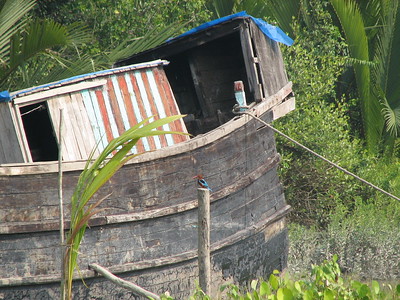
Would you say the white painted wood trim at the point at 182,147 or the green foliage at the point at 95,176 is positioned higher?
the white painted wood trim at the point at 182,147

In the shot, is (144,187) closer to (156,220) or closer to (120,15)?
(156,220)

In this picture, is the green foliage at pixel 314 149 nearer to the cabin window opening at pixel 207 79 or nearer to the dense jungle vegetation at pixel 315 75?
the dense jungle vegetation at pixel 315 75

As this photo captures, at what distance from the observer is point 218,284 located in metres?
8.29

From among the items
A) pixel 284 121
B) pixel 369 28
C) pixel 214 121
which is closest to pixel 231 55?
pixel 214 121

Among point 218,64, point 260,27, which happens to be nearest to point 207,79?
point 218,64

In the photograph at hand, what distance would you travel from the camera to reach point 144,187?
755 centimetres

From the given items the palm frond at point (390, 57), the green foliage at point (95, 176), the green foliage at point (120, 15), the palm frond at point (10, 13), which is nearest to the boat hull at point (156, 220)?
the green foliage at point (95, 176)

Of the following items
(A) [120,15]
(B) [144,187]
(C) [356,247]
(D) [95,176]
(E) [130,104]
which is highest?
(A) [120,15]

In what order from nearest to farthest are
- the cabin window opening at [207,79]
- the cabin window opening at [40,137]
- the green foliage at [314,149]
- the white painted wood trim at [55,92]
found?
the white painted wood trim at [55,92], the cabin window opening at [40,137], the cabin window opening at [207,79], the green foliage at [314,149]

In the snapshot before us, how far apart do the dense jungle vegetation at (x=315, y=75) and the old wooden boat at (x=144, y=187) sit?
3.50ft

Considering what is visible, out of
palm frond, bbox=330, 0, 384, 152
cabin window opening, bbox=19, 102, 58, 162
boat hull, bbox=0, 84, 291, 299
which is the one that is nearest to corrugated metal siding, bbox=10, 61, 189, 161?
boat hull, bbox=0, 84, 291, 299

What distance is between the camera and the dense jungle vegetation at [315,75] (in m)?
10.3

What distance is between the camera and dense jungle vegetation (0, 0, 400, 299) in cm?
1030

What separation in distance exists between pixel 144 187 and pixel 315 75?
6.09 m
